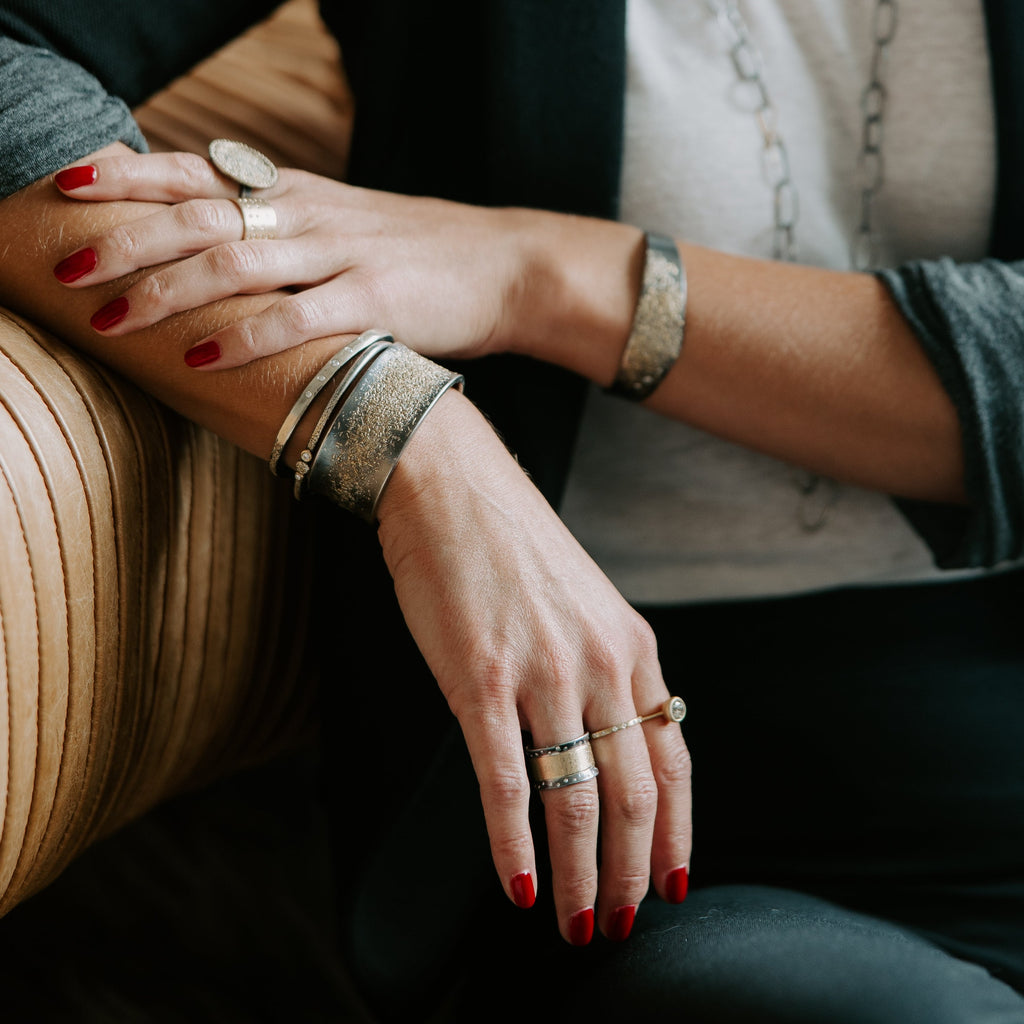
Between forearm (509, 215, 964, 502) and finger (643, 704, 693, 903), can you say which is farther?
forearm (509, 215, 964, 502)

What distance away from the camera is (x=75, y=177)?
0.54 m

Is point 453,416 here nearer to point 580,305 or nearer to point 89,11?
point 580,305

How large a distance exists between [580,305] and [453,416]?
17cm

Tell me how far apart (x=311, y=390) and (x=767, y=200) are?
442mm

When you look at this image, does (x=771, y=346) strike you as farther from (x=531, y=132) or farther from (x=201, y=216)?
(x=201, y=216)

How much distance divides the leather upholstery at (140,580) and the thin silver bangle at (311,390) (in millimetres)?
88

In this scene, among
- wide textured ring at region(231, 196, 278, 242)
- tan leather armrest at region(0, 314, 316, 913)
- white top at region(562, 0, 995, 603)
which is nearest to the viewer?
tan leather armrest at region(0, 314, 316, 913)

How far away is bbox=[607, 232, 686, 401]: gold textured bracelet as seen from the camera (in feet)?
2.18

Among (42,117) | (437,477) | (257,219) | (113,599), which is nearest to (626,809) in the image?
(437,477)

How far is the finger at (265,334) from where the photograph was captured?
1.75 ft

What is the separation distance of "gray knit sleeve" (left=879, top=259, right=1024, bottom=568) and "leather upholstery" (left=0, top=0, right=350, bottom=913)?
520 mm

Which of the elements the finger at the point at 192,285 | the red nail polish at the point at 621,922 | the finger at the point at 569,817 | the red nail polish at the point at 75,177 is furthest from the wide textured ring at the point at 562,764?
the red nail polish at the point at 75,177

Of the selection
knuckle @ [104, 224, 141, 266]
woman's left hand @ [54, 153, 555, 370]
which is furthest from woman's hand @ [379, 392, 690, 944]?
knuckle @ [104, 224, 141, 266]

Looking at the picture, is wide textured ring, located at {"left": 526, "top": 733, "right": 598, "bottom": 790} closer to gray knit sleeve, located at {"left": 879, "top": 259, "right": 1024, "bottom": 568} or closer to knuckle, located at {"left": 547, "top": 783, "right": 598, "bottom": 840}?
knuckle, located at {"left": 547, "top": 783, "right": 598, "bottom": 840}
